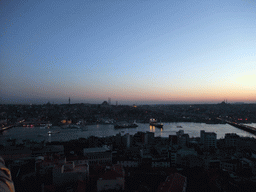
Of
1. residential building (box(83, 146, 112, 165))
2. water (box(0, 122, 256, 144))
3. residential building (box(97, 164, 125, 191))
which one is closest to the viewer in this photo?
residential building (box(97, 164, 125, 191))

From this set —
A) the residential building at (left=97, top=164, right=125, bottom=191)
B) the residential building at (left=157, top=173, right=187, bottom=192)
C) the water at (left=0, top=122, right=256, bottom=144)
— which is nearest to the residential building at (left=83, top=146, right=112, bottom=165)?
the residential building at (left=97, top=164, right=125, bottom=191)

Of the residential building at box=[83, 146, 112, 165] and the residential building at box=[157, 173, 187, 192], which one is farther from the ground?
the residential building at box=[157, 173, 187, 192]

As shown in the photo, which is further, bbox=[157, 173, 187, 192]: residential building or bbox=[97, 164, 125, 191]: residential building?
bbox=[97, 164, 125, 191]: residential building

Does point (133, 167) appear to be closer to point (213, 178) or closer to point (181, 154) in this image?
point (181, 154)

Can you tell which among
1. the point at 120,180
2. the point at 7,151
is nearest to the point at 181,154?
the point at 120,180

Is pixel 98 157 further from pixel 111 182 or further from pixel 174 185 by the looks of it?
pixel 174 185

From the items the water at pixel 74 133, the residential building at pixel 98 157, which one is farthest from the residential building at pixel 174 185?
the water at pixel 74 133

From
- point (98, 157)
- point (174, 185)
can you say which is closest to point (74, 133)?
point (98, 157)

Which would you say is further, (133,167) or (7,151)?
(7,151)

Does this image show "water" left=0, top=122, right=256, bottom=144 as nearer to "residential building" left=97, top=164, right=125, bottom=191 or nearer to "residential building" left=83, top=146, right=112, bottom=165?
"residential building" left=83, top=146, right=112, bottom=165

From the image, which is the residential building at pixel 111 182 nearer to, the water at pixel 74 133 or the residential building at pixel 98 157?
the residential building at pixel 98 157

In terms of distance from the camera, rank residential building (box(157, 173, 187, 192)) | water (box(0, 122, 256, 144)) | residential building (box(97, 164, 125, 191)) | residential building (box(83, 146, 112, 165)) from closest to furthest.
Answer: residential building (box(157, 173, 187, 192)) < residential building (box(97, 164, 125, 191)) < residential building (box(83, 146, 112, 165)) < water (box(0, 122, 256, 144))
